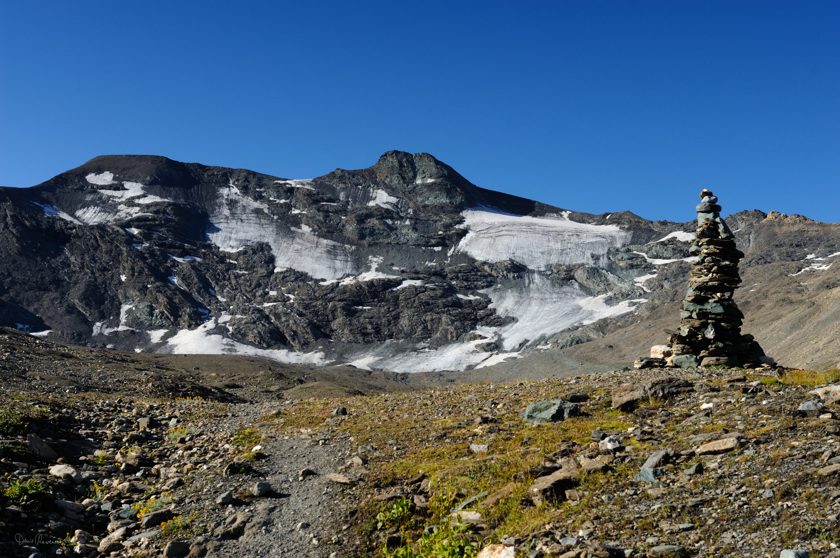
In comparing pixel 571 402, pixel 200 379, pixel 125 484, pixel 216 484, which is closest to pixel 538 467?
pixel 571 402

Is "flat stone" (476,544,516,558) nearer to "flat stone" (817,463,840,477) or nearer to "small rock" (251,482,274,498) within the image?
"flat stone" (817,463,840,477)

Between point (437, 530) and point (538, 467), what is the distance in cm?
212

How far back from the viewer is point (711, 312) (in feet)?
72.8

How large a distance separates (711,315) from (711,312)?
0.35 ft

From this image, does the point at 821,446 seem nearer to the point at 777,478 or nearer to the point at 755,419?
the point at 777,478

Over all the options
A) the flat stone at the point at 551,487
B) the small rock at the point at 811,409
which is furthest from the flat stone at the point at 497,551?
the small rock at the point at 811,409

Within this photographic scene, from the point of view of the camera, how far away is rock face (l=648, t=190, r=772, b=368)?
21.6 m

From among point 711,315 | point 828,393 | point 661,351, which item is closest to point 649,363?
point 661,351

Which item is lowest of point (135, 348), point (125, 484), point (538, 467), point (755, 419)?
point (135, 348)

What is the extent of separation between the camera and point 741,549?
7246 mm

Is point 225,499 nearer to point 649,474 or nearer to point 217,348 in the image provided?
point 649,474

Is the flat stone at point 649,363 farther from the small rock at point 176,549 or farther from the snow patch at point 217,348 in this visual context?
the snow patch at point 217,348

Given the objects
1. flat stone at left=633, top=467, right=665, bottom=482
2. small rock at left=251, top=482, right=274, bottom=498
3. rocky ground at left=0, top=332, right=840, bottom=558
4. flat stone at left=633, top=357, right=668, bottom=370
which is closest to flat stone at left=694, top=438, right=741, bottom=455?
rocky ground at left=0, top=332, right=840, bottom=558

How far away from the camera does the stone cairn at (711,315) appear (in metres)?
21.6
